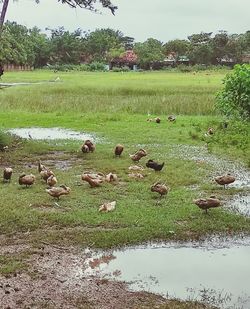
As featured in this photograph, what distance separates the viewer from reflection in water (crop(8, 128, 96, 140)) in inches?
738

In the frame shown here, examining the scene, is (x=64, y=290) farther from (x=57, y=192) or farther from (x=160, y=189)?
(x=160, y=189)

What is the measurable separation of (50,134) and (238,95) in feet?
29.5

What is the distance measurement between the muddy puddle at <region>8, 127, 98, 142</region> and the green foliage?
20.0ft

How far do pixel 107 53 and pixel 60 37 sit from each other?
8500 mm

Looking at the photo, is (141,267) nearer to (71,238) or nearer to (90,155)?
(71,238)

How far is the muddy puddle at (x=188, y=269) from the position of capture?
19.2 feet

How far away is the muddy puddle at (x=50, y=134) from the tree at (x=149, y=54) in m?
61.4

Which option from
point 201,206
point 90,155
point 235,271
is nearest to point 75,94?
point 90,155

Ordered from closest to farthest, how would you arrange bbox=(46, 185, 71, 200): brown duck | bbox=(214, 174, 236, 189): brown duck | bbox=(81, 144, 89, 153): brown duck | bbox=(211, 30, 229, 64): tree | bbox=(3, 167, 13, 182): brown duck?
bbox=(46, 185, 71, 200): brown duck < bbox=(214, 174, 236, 189): brown duck < bbox=(3, 167, 13, 182): brown duck < bbox=(81, 144, 89, 153): brown duck < bbox=(211, 30, 229, 64): tree

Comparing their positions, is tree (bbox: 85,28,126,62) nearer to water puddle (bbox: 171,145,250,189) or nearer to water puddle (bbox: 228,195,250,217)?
water puddle (bbox: 171,145,250,189)

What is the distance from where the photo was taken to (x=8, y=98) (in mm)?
30656

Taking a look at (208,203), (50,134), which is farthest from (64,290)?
(50,134)

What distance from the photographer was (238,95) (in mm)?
12266

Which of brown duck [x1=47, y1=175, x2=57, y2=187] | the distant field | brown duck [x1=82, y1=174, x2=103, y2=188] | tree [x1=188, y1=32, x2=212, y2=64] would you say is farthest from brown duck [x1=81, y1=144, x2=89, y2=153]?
tree [x1=188, y1=32, x2=212, y2=64]
